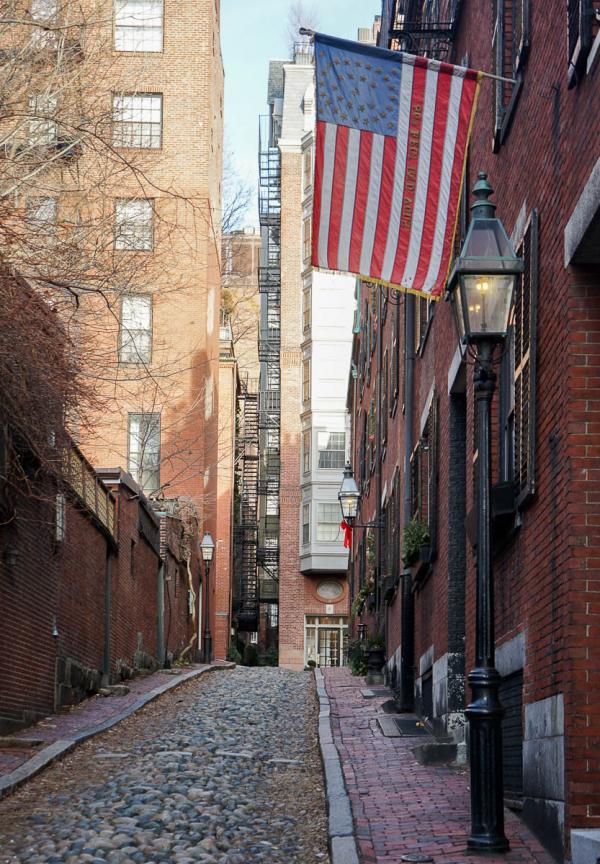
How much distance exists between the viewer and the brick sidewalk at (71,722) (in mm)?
12453

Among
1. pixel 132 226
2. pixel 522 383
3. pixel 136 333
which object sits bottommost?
pixel 522 383

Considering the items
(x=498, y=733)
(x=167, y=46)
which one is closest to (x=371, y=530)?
(x=167, y=46)

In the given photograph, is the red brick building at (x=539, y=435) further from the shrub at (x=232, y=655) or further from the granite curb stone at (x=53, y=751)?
the shrub at (x=232, y=655)

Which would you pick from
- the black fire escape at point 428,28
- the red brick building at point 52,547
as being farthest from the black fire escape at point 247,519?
the black fire escape at point 428,28

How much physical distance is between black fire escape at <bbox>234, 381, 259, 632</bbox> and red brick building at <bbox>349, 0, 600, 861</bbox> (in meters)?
39.7

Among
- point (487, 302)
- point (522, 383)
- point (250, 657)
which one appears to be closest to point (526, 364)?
point (522, 383)

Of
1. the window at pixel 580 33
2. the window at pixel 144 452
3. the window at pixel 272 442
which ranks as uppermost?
the window at pixel 272 442

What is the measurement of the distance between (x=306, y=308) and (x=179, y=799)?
4519 centimetres

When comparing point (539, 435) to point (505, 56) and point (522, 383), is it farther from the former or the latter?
point (505, 56)

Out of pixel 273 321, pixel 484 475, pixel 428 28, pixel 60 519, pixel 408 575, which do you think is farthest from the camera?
pixel 273 321

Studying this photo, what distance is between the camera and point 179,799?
10.1m

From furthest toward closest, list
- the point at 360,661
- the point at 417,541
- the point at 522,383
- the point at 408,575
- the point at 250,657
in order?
the point at 250,657 → the point at 360,661 → the point at 408,575 → the point at 417,541 → the point at 522,383

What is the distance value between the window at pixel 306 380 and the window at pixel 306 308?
143cm

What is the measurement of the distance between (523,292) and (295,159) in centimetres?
4793
